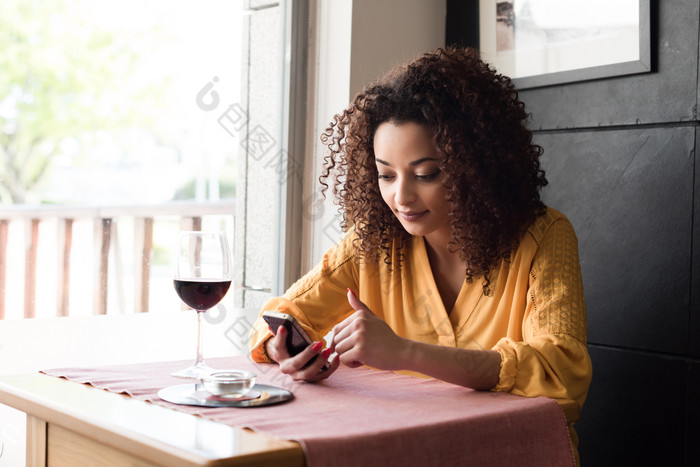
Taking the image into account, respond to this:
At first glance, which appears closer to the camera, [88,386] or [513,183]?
[88,386]

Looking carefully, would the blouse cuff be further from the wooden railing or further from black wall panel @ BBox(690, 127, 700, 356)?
the wooden railing

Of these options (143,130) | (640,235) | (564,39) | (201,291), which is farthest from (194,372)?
(564,39)

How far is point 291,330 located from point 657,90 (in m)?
1.14

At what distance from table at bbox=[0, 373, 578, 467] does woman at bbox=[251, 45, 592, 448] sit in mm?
306

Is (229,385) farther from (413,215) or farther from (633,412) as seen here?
(633,412)

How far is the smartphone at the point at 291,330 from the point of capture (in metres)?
1.38

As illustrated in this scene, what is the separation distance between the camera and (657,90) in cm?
190

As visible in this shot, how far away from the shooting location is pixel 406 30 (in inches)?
98.0

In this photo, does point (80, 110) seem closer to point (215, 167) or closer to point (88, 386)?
point (215, 167)

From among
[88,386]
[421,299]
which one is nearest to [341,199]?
[421,299]

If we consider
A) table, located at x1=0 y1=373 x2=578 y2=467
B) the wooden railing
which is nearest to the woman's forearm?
table, located at x1=0 y1=373 x2=578 y2=467

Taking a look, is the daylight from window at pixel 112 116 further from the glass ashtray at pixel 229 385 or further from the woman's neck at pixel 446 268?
the glass ashtray at pixel 229 385

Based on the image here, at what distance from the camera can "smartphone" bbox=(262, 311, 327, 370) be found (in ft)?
4.54

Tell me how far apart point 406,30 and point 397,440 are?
5.81 ft
